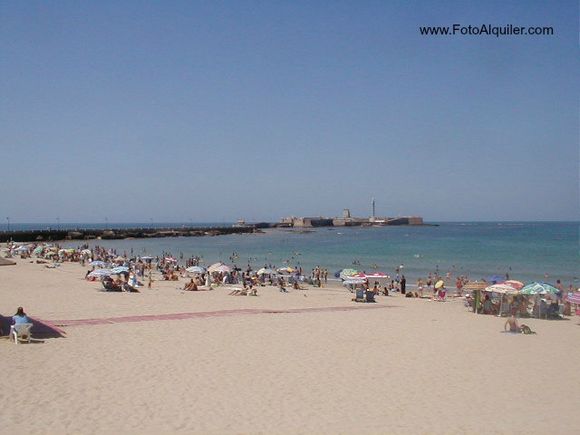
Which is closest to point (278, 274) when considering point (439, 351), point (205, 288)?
point (205, 288)

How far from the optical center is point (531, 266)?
40.3 meters

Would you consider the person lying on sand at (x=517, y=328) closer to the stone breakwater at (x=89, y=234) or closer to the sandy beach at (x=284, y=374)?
the sandy beach at (x=284, y=374)

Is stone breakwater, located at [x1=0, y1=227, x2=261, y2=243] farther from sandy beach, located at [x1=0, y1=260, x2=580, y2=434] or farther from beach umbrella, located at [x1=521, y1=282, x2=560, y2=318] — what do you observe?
beach umbrella, located at [x1=521, y1=282, x2=560, y2=318]

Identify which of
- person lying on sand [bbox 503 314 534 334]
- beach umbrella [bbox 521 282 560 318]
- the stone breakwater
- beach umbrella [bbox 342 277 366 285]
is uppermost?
the stone breakwater

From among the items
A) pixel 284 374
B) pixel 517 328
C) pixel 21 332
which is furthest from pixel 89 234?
pixel 284 374

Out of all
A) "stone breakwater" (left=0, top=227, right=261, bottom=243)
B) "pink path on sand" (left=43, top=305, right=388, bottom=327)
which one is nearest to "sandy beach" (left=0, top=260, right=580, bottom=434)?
"pink path on sand" (left=43, top=305, right=388, bottom=327)

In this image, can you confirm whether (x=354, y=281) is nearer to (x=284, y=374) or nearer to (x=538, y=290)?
(x=538, y=290)

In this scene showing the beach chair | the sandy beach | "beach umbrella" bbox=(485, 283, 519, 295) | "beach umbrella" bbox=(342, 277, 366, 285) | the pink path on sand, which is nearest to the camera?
the sandy beach

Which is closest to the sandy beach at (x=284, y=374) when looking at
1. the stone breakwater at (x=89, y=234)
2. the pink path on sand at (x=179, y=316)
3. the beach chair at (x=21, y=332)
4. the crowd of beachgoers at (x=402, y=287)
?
the pink path on sand at (x=179, y=316)

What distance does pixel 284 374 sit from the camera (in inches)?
370

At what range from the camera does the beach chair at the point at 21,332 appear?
11.0 meters

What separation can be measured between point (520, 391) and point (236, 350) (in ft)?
17.0

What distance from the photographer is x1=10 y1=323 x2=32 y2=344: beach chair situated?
11023 millimetres

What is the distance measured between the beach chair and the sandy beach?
20 centimetres
